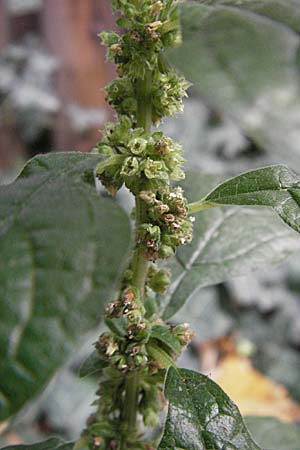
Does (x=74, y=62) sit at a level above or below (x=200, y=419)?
below

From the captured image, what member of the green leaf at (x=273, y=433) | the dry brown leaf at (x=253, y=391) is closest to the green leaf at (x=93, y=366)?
the green leaf at (x=273, y=433)

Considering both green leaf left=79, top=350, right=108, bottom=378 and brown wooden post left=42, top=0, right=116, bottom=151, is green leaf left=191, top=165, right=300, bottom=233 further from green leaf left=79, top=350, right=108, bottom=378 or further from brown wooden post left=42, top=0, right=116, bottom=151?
brown wooden post left=42, top=0, right=116, bottom=151

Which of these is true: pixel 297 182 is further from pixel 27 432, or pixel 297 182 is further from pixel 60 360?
pixel 27 432

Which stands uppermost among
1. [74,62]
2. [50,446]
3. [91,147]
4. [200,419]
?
[200,419]

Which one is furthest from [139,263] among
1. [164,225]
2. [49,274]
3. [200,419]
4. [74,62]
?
[74,62]

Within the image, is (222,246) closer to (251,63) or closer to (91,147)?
(251,63)

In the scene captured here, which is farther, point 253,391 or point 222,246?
point 253,391

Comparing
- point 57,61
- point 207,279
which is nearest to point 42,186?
point 207,279

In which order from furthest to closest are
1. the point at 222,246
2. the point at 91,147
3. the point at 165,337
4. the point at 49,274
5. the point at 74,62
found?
the point at 74,62, the point at 91,147, the point at 222,246, the point at 165,337, the point at 49,274

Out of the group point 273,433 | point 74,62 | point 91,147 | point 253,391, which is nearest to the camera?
point 273,433
